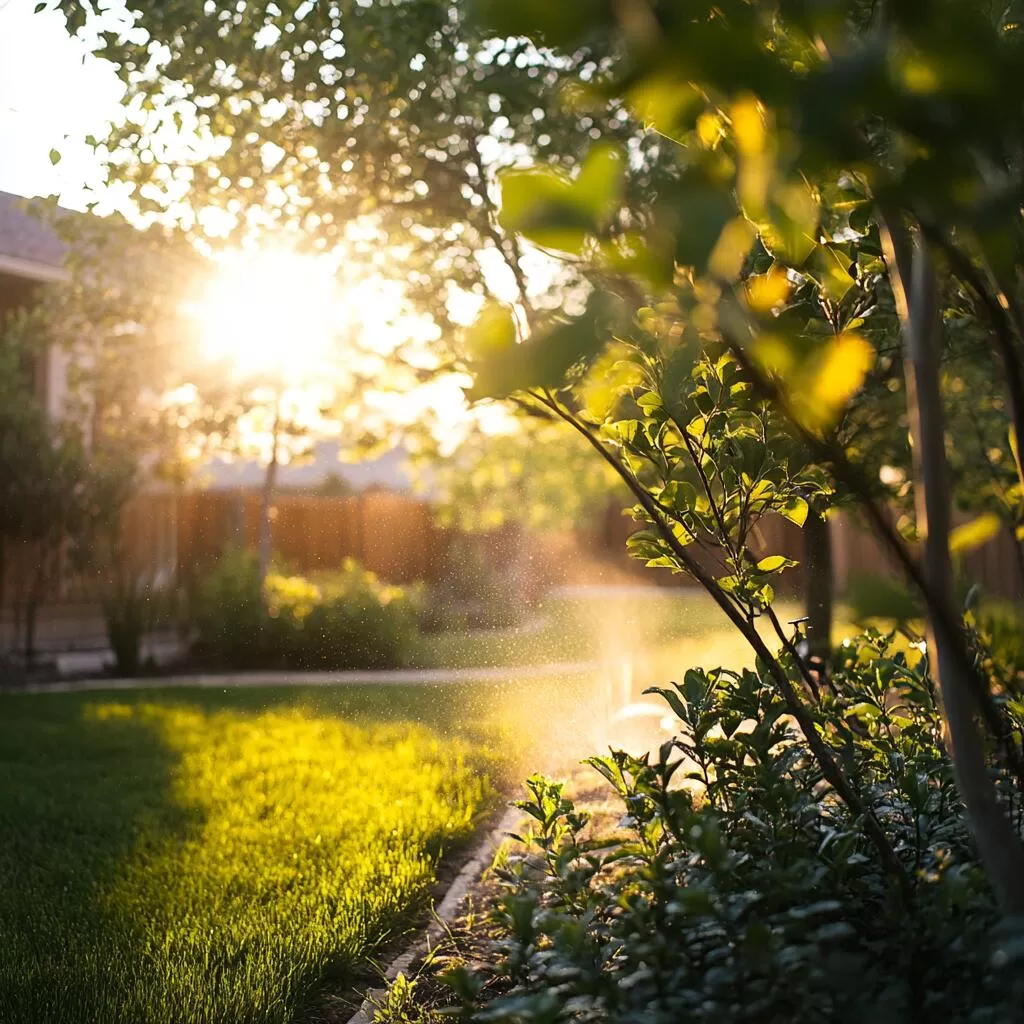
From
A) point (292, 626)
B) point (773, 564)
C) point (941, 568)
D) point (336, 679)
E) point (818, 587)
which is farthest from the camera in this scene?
point (292, 626)

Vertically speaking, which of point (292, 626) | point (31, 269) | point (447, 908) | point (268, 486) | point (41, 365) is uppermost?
point (31, 269)

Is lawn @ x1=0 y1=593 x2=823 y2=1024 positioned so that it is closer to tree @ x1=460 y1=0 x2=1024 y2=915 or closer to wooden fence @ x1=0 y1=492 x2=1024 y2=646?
tree @ x1=460 y1=0 x2=1024 y2=915

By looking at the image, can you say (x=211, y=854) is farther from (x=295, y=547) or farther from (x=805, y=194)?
(x=295, y=547)

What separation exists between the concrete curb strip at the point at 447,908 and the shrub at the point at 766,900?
498 millimetres

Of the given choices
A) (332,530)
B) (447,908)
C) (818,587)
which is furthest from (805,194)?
(332,530)

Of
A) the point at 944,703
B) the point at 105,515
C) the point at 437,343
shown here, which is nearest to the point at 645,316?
the point at 944,703

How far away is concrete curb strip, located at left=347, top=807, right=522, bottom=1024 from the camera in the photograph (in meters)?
2.53

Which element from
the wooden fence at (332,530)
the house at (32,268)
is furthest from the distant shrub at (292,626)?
the wooden fence at (332,530)

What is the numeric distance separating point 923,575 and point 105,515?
30.1 feet

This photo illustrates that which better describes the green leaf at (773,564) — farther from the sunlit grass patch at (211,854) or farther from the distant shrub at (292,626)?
the distant shrub at (292,626)

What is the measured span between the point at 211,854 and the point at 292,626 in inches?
267

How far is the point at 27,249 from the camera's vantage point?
1059 cm

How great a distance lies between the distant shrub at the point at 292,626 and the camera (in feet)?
33.5

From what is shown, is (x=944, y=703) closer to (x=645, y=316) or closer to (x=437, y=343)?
(x=645, y=316)
